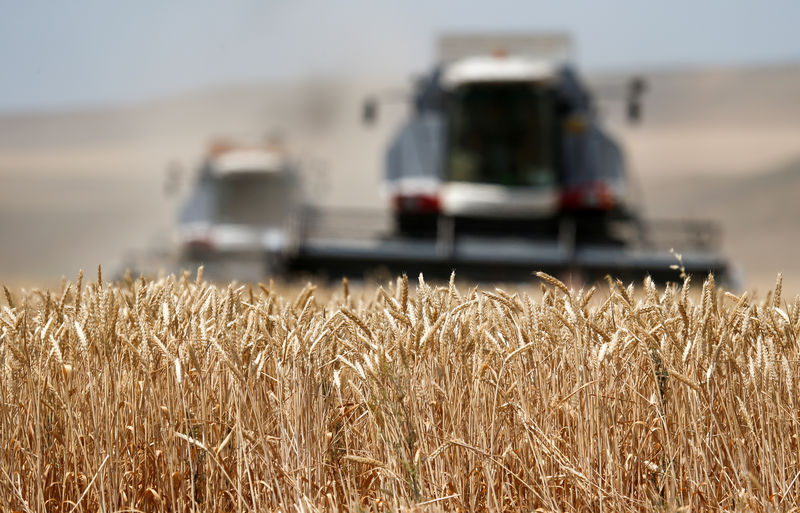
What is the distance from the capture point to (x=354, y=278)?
1126 centimetres

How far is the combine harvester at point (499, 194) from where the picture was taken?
1120 cm

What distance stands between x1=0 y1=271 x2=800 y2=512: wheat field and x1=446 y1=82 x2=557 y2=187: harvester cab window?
8720 millimetres

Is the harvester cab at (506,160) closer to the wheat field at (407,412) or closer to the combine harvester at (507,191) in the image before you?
the combine harvester at (507,191)

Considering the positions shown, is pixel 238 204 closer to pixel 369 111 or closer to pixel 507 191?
pixel 369 111

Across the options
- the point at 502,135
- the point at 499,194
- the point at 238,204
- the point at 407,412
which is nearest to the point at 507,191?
the point at 499,194

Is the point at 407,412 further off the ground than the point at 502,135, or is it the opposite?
the point at 502,135

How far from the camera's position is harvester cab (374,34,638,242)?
38.3ft

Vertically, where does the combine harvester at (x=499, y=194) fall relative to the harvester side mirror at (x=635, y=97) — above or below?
below

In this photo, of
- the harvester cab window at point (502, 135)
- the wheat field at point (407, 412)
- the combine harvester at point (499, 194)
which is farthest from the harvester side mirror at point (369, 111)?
the wheat field at point (407, 412)

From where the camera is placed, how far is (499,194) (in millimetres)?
11586

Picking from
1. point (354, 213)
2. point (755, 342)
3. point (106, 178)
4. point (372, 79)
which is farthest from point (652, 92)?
point (755, 342)

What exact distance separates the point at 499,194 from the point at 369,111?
1997 mm

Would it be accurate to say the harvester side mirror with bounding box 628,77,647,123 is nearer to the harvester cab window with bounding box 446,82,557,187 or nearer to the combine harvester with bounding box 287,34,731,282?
the combine harvester with bounding box 287,34,731,282

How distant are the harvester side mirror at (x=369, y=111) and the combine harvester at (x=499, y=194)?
0.03m
